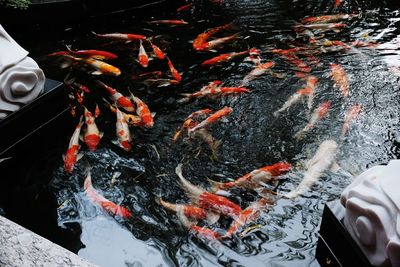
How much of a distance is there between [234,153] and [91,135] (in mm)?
1776

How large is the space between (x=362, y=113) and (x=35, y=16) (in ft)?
20.4

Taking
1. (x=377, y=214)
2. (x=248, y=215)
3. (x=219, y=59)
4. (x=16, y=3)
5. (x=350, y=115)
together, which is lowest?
(x=248, y=215)

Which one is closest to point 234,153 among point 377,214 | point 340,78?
point 340,78

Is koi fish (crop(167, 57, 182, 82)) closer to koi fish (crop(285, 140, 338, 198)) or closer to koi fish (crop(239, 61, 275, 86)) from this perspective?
koi fish (crop(239, 61, 275, 86))

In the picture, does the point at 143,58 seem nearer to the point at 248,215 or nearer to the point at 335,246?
the point at 248,215

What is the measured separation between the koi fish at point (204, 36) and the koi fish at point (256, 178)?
3164 mm

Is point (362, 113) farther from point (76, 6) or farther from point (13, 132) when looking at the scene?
point (76, 6)

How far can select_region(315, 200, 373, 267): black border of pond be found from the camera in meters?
2.70

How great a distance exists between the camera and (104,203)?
4.15m

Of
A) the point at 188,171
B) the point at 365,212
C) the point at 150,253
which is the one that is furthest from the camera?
the point at 188,171

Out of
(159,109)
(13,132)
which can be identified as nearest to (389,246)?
(159,109)

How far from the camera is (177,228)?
3846 millimetres

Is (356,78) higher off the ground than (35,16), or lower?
lower

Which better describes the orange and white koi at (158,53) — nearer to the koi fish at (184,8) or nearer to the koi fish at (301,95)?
the koi fish at (184,8)
